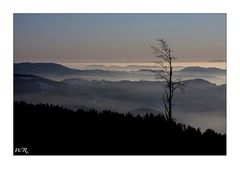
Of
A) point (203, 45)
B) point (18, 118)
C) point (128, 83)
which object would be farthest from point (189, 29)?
point (18, 118)

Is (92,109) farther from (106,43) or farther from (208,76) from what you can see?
(208,76)

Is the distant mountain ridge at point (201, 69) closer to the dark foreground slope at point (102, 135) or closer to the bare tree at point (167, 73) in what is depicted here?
the bare tree at point (167, 73)

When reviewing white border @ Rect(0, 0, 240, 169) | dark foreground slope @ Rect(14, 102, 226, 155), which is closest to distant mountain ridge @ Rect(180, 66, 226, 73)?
white border @ Rect(0, 0, 240, 169)

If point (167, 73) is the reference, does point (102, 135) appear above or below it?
below

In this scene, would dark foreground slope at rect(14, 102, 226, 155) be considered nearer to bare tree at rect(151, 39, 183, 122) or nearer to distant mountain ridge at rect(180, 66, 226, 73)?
bare tree at rect(151, 39, 183, 122)
